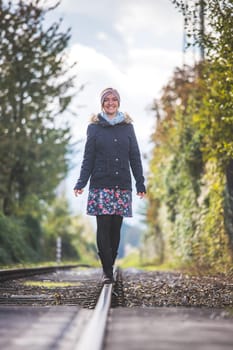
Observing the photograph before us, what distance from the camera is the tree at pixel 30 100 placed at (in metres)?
20.7

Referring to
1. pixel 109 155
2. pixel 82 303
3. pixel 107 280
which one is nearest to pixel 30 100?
pixel 109 155

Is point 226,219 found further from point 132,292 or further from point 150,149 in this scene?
point 150,149

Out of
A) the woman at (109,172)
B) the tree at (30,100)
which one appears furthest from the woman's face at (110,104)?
the tree at (30,100)

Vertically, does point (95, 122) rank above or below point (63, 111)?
below

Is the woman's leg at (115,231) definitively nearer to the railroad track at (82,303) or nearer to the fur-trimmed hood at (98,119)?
the railroad track at (82,303)

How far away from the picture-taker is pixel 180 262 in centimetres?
1859

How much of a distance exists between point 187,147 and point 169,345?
12869 millimetres

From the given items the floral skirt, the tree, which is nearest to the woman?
A: the floral skirt

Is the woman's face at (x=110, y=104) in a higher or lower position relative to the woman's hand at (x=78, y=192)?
higher

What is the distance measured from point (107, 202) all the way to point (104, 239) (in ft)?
1.27

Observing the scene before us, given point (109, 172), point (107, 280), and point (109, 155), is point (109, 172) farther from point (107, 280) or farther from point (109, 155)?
point (107, 280)

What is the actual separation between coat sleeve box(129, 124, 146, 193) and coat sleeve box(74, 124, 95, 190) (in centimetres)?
43

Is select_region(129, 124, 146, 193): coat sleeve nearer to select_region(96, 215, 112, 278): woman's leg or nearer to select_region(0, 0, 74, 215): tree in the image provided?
select_region(96, 215, 112, 278): woman's leg

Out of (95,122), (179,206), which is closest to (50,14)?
(179,206)
